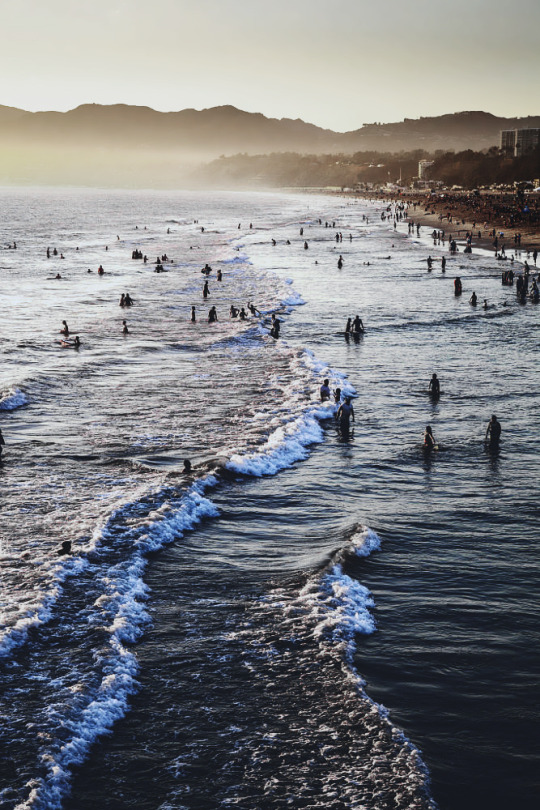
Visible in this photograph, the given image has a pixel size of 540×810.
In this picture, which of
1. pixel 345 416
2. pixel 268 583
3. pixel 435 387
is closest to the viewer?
pixel 268 583

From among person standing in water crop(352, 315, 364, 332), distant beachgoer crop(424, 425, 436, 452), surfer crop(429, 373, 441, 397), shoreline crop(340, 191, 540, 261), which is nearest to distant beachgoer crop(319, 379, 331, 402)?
surfer crop(429, 373, 441, 397)

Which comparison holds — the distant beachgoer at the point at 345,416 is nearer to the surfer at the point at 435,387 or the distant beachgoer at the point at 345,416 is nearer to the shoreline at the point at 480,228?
the surfer at the point at 435,387

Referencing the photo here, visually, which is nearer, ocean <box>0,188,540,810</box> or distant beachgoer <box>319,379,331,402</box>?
ocean <box>0,188,540,810</box>

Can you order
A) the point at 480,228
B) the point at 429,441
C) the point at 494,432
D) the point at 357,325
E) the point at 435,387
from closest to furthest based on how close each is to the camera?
the point at 494,432 < the point at 429,441 < the point at 435,387 < the point at 357,325 < the point at 480,228

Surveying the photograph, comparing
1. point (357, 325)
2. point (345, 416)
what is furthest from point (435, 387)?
point (357, 325)

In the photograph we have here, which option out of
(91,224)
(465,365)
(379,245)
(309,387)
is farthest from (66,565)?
(91,224)

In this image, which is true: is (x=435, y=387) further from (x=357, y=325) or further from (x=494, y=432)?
(x=357, y=325)

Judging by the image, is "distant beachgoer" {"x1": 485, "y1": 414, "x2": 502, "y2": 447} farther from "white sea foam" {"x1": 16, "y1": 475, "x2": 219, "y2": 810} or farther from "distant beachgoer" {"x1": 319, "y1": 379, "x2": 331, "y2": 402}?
"white sea foam" {"x1": 16, "y1": 475, "x2": 219, "y2": 810}

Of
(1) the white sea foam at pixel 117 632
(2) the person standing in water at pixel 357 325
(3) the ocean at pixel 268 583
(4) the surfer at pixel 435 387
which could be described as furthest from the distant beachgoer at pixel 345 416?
(2) the person standing in water at pixel 357 325
